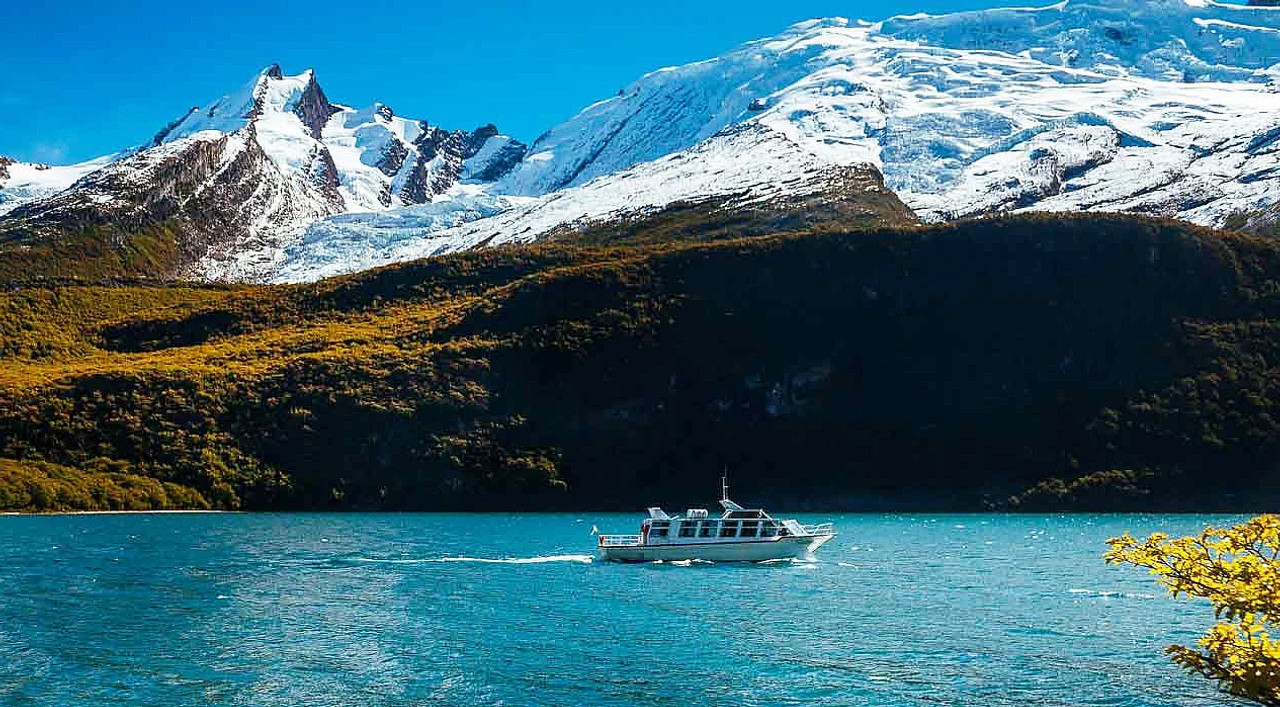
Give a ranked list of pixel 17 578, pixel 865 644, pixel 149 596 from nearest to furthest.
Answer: pixel 865 644
pixel 149 596
pixel 17 578

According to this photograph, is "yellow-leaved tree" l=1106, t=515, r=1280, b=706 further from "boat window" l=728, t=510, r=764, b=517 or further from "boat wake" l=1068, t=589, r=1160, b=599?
"boat window" l=728, t=510, r=764, b=517

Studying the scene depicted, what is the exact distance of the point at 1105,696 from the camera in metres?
51.3

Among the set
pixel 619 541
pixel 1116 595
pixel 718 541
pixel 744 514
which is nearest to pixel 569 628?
pixel 1116 595

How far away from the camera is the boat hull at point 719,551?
112 metres

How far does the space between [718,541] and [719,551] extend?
888mm

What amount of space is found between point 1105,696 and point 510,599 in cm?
4243

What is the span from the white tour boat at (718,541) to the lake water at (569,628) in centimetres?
243

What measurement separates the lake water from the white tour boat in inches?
95.5

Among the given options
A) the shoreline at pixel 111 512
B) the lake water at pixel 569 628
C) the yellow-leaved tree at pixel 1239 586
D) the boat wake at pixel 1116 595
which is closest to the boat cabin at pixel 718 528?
the lake water at pixel 569 628

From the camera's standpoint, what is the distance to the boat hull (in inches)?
4397

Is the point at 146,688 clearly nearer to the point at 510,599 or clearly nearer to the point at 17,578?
the point at 510,599

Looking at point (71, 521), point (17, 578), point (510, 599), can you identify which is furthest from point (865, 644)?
point (71, 521)

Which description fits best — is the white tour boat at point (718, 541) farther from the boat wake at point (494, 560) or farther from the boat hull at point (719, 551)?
the boat wake at point (494, 560)

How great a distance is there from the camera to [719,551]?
11212 centimetres
